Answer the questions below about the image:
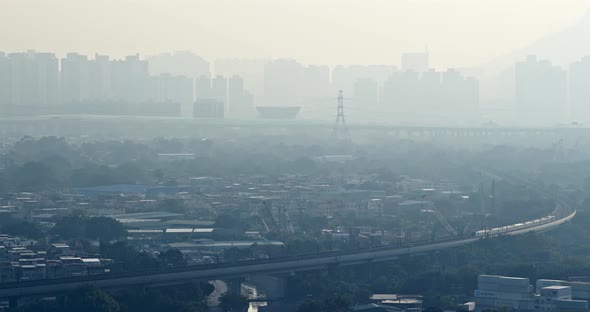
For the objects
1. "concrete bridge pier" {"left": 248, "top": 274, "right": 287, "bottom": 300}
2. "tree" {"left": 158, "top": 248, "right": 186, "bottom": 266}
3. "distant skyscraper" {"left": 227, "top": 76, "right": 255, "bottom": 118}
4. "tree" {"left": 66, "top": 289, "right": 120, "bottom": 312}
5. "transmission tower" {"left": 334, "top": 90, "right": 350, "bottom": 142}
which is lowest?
"concrete bridge pier" {"left": 248, "top": 274, "right": 287, "bottom": 300}

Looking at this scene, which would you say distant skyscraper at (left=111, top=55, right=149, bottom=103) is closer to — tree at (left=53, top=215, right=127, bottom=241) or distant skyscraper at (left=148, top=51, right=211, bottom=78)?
distant skyscraper at (left=148, top=51, right=211, bottom=78)

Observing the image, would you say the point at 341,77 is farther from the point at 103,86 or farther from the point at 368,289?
the point at 368,289

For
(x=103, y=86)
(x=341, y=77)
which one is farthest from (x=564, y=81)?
(x=103, y=86)

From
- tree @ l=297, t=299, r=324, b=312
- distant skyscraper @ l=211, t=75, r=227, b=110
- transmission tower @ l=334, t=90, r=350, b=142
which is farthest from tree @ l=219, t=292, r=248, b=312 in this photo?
distant skyscraper @ l=211, t=75, r=227, b=110

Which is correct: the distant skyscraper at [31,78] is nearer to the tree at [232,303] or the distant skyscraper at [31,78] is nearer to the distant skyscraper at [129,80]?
the distant skyscraper at [129,80]

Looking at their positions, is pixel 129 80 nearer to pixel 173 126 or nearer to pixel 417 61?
pixel 173 126

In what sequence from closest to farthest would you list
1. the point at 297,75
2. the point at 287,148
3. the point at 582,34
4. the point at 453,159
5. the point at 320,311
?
1. the point at 320,311
2. the point at 453,159
3. the point at 287,148
4. the point at 297,75
5. the point at 582,34
